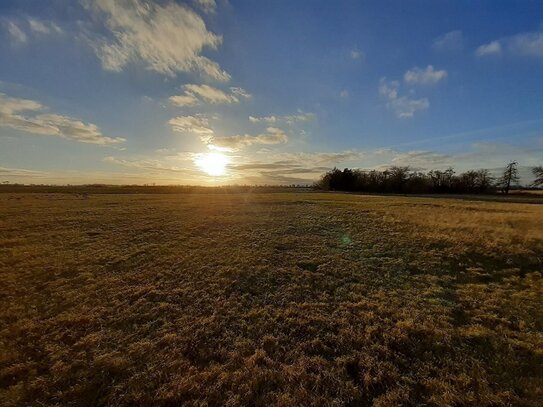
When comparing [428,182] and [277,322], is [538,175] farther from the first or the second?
[277,322]

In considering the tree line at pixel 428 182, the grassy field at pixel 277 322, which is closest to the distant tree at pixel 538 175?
the tree line at pixel 428 182

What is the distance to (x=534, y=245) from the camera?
14297 millimetres

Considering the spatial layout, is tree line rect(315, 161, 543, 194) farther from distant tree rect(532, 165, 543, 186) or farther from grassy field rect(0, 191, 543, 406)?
grassy field rect(0, 191, 543, 406)

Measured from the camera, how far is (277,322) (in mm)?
7852

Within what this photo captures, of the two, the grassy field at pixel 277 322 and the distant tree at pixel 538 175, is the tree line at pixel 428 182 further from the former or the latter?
the grassy field at pixel 277 322

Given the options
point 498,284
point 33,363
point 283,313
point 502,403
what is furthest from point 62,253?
point 498,284

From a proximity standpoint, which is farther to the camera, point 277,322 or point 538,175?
point 538,175

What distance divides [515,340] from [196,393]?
7800 millimetres

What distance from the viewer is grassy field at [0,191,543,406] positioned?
17.6ft

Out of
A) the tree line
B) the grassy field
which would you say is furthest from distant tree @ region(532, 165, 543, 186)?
the grassy field

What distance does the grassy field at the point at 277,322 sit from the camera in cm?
538

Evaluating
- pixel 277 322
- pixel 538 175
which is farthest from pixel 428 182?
pixel 277 322

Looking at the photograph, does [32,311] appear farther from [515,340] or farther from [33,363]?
[515,340]

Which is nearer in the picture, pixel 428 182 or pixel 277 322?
pixel 277 322
